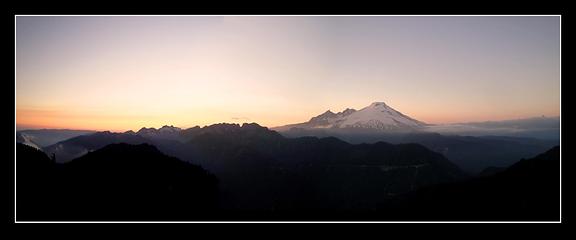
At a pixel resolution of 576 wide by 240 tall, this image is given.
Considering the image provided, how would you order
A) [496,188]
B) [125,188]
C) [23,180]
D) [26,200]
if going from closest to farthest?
[26,200], [23,180], [125,188], [496,188]

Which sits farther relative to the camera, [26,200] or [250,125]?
[250,125]

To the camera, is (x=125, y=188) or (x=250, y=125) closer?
(x=125, y=188)

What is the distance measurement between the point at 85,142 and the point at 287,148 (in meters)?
113

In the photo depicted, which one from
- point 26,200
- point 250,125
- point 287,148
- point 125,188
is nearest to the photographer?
point 26,200

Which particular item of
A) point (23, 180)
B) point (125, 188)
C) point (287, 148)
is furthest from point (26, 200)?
point (287, 148)

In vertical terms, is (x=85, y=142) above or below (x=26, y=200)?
above

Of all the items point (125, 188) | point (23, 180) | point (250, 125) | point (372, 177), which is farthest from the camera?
point (250, 125)

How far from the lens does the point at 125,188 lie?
52.2 meters

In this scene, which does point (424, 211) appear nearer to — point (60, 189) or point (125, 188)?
point (125, 188)

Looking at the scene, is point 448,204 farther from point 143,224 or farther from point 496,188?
point 143,224

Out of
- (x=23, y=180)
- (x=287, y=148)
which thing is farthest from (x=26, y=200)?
(x=287, y=148)

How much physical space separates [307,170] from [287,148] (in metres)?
37.0

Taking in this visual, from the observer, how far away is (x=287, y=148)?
6698 inches
